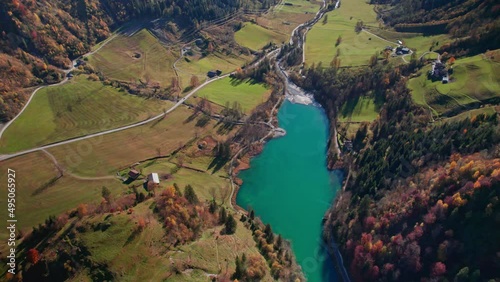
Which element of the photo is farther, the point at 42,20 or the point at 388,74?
the point at 42,20

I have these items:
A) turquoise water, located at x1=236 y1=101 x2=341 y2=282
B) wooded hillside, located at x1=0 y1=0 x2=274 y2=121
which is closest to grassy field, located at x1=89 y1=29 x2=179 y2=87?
wooded hillside, located at x1=0 y1=0 x2=274 y2=121

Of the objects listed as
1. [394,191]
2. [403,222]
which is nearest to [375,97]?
[394,191]

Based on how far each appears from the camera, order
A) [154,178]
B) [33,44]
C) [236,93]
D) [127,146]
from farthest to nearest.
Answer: [236,93] < [33,44] < [127,146] < [154,178]

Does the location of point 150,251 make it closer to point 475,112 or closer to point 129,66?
point 475,112

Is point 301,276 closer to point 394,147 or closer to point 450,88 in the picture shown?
point 394,147

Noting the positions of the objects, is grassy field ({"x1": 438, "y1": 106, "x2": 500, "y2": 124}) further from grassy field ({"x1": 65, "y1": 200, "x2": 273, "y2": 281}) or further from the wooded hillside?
the wooded hillside

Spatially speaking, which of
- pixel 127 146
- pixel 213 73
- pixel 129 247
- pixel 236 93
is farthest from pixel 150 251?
pixel 213 73

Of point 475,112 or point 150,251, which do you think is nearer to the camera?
point 150,251
